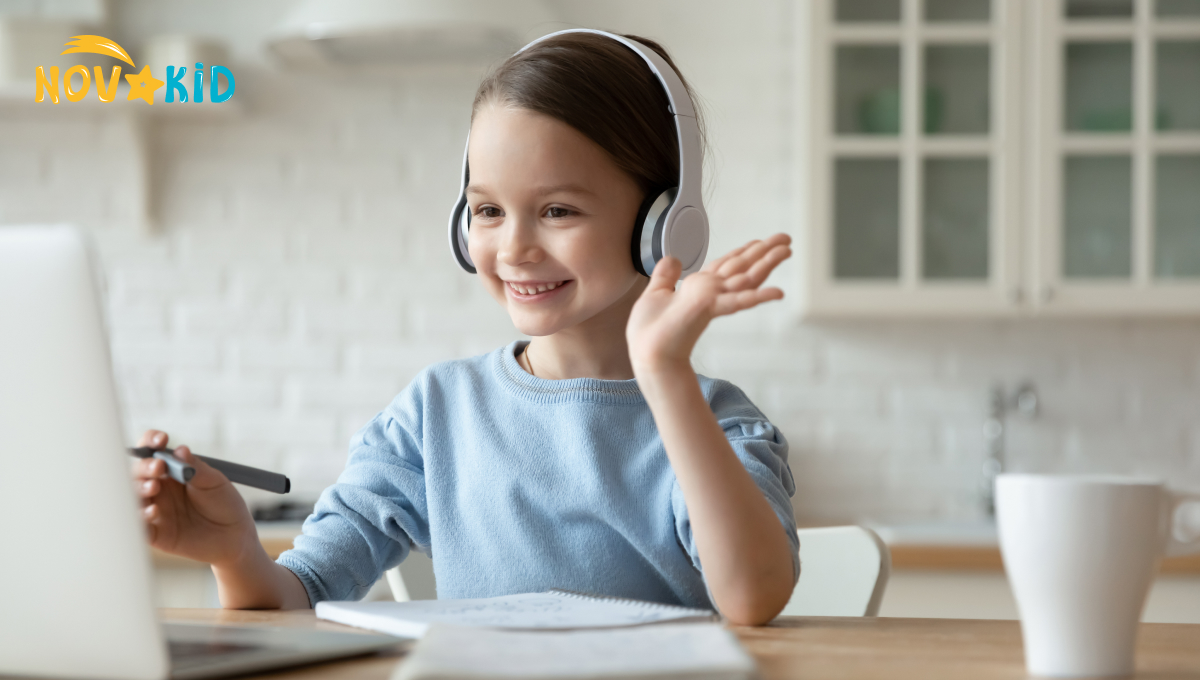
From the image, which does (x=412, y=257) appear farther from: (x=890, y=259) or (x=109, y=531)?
(x=109, y=531)

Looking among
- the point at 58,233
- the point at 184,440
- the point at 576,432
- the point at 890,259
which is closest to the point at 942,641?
the point at 576,432

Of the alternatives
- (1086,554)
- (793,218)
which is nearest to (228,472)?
(1086,554)

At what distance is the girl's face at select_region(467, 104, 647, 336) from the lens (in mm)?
1035

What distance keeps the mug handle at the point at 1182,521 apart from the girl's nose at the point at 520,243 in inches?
23.7

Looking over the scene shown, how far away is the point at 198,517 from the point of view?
874mm

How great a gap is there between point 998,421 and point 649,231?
81.1 inches

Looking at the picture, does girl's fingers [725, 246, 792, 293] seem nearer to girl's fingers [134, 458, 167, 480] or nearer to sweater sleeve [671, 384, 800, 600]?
sweater sleeve [671, 384, 800, 600]

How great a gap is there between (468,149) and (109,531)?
2.23ft

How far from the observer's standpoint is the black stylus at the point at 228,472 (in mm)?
733

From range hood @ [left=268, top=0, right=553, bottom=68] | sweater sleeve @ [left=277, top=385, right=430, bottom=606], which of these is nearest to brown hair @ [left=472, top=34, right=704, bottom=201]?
sweater sleeve @ [left=277, top=385, right=430, bottom=606]

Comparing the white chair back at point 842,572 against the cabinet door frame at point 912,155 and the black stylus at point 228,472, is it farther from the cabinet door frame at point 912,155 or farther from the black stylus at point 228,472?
the cabinet door frame at point 912,155

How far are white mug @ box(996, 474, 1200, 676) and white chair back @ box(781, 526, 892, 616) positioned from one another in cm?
55

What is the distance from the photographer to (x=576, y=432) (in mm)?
1073

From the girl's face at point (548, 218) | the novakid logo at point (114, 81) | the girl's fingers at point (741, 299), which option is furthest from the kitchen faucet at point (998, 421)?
the girl's fingers at point (741, 299)
